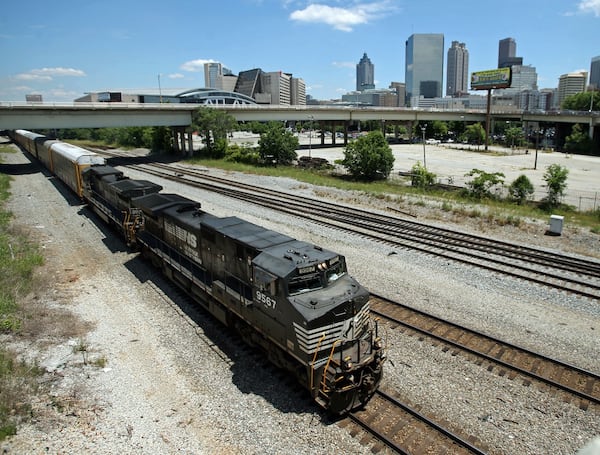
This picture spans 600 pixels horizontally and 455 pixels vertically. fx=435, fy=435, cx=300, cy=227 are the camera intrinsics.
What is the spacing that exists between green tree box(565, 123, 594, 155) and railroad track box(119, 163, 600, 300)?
265ft

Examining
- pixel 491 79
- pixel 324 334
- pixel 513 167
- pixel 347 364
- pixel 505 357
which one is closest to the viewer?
pixel 347 364

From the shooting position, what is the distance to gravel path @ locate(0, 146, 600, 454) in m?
9.28

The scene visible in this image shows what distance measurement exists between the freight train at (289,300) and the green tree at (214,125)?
163 feet

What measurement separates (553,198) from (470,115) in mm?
86732

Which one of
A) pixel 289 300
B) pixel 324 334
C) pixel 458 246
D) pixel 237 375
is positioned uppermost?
pixel 289 300

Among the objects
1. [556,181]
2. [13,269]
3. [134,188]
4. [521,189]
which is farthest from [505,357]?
[521,189]

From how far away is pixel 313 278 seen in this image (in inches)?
413

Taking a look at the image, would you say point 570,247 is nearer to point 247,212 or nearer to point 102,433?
point 247,212

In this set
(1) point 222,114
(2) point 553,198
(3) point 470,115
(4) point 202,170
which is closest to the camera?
(2) point 553,198

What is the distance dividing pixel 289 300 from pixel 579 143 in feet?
335

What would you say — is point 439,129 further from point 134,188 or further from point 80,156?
point 134,188

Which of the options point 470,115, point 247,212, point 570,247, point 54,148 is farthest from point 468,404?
point 470,115

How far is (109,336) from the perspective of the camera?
1370 cm

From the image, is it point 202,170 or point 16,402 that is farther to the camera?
point 202,170
